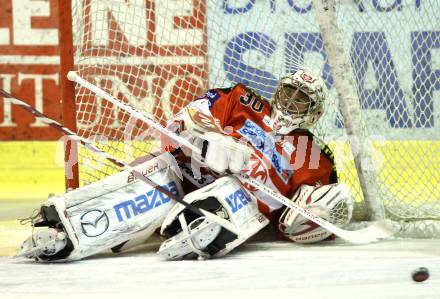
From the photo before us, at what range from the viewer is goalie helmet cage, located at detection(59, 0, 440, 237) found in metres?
3.22

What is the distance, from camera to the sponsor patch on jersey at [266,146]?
2.85 metres

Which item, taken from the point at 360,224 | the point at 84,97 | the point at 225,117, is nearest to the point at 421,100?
the point at 360,224

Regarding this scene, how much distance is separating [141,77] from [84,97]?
362mm

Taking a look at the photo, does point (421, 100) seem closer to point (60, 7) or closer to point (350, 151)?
point (350, 151)

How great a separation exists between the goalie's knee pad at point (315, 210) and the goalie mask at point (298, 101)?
0.23 metres

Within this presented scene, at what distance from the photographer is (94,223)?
8.39ft

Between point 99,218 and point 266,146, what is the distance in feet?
2.15

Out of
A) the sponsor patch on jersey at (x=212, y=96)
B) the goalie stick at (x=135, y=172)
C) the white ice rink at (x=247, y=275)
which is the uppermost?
the sponsor patch on jersey at (x=212, y=96)

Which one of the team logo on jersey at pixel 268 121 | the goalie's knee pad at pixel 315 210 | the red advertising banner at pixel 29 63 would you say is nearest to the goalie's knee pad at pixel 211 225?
the goalie's knee pad at pixel 315 210

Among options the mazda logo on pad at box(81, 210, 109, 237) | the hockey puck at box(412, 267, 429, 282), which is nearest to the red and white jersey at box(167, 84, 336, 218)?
the mazda logo on pad at box(81, 210, 109, 237)

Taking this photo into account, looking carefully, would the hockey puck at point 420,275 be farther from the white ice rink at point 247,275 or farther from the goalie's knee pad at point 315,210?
the goalie's knee pad at point 315,210

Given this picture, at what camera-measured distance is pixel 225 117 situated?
286cm

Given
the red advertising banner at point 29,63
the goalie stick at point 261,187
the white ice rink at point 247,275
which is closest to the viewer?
the white ice rink at point 247,275

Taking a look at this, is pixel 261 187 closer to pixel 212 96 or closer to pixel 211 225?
pixel 211 225
